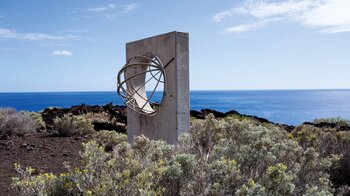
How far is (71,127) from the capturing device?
849 cm

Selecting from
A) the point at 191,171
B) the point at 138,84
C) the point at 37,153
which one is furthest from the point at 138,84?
the point at 191,171

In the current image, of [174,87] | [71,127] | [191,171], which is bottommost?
[71,127]

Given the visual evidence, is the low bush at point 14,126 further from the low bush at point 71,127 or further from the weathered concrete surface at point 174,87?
the weathered concrete surface at point 174,87

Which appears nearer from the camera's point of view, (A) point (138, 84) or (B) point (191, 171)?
(B) point (191, 171)

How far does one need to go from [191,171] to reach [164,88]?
371 cm

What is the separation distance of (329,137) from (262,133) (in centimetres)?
268

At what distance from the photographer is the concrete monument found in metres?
5.97

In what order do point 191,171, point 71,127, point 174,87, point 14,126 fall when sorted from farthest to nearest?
point 71,127, point 14,126, point 174,87, point 191,171

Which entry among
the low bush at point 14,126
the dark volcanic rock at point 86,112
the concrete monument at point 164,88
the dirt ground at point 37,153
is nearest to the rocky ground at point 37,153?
the dirt ground at point 37,153

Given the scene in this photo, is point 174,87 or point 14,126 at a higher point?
point 174,87

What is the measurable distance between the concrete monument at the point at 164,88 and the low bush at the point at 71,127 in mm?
1612

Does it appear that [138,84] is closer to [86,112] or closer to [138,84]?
[138,84]

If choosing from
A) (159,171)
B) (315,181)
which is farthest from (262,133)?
(159,171)

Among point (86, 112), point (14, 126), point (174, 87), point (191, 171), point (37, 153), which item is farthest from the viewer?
point (86, 112)
